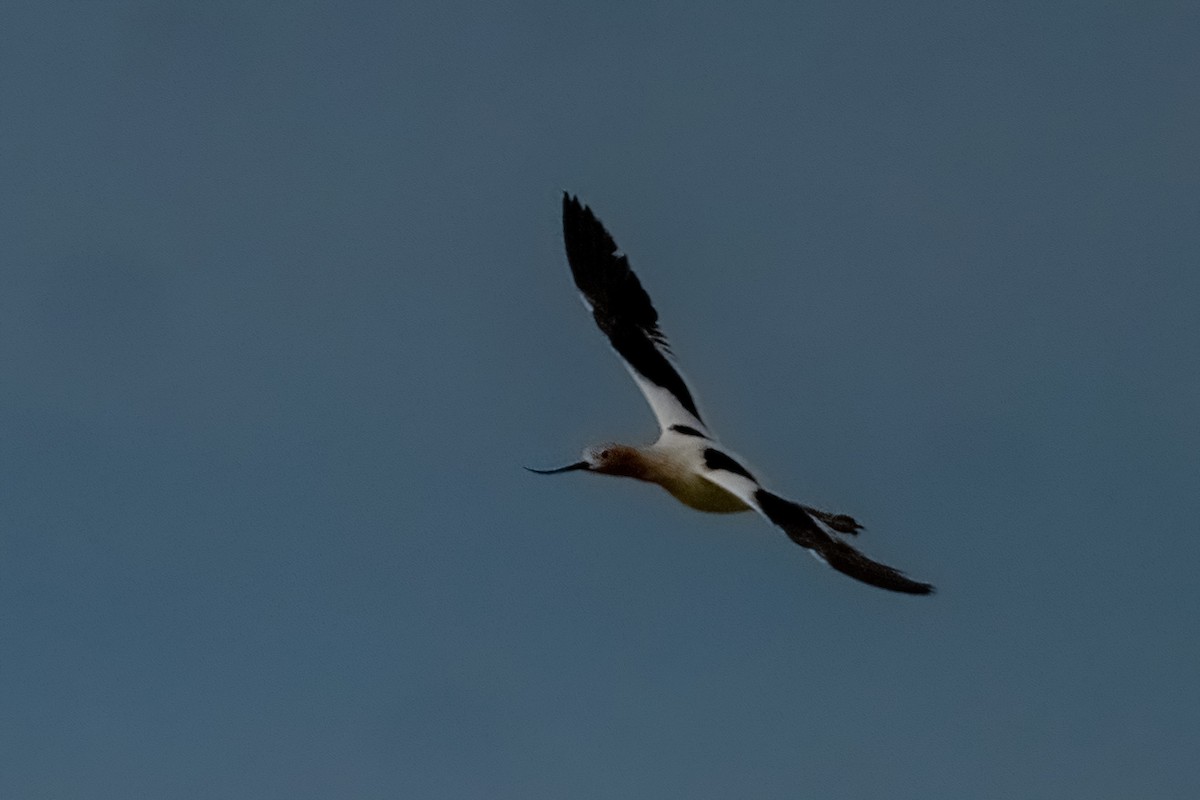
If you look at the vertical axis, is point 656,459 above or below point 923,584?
above

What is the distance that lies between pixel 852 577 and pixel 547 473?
7215 mm

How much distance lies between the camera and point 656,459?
65.0 ft

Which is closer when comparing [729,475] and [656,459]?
[729,475]

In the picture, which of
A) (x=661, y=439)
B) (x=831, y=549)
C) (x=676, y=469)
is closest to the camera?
(x=831, y=549)

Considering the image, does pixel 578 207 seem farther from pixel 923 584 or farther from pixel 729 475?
pixel 923 584

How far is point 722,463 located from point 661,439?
1682mm

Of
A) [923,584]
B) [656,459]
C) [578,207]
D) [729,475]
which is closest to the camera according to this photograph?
[923,584]

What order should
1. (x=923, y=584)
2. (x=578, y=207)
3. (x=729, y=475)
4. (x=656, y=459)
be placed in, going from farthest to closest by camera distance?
(x=578, y=207), (x=656, y=459), (x=729, y=475), (x=923, y=584)

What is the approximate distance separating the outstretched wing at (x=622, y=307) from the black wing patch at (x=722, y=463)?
2.09m

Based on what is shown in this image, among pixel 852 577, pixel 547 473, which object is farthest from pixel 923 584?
pixel 547 473

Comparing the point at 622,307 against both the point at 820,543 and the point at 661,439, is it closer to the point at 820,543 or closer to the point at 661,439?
the point at 661,439

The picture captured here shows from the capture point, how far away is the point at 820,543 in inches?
572

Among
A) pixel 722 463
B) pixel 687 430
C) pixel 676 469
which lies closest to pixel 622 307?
pixel 687 430

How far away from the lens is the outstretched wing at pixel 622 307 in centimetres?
2178
